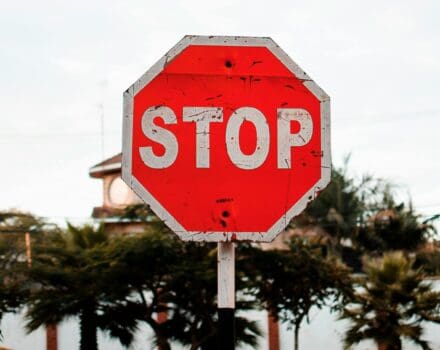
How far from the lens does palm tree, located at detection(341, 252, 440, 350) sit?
19.0m

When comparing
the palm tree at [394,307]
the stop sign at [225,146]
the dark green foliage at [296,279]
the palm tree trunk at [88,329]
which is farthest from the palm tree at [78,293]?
the stop sign at [225,146]

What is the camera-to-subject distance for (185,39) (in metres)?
3.24

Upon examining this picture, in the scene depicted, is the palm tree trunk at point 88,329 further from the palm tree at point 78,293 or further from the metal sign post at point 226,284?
the metal sign post at point 226,284

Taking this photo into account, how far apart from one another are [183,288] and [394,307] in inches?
171

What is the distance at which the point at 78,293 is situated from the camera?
18656 mm

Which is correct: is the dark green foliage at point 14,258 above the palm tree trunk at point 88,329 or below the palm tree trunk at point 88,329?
A: above

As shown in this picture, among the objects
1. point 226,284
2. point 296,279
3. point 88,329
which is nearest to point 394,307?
point 296,279

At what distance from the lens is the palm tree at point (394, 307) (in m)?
19.0

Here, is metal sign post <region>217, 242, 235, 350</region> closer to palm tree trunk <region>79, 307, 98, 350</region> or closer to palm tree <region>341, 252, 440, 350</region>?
palm tree trunk <region>79, 307, 98, 350</region>

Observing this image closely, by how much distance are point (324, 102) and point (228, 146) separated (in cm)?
38

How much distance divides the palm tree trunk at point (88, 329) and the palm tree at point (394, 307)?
5331 mm

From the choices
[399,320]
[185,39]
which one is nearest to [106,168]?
[399,320]

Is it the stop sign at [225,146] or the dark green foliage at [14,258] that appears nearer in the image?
the stop sign at [225,146]

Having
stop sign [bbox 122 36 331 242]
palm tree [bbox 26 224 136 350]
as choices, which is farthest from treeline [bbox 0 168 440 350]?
stop sign [bbox 122 36 331 242]
